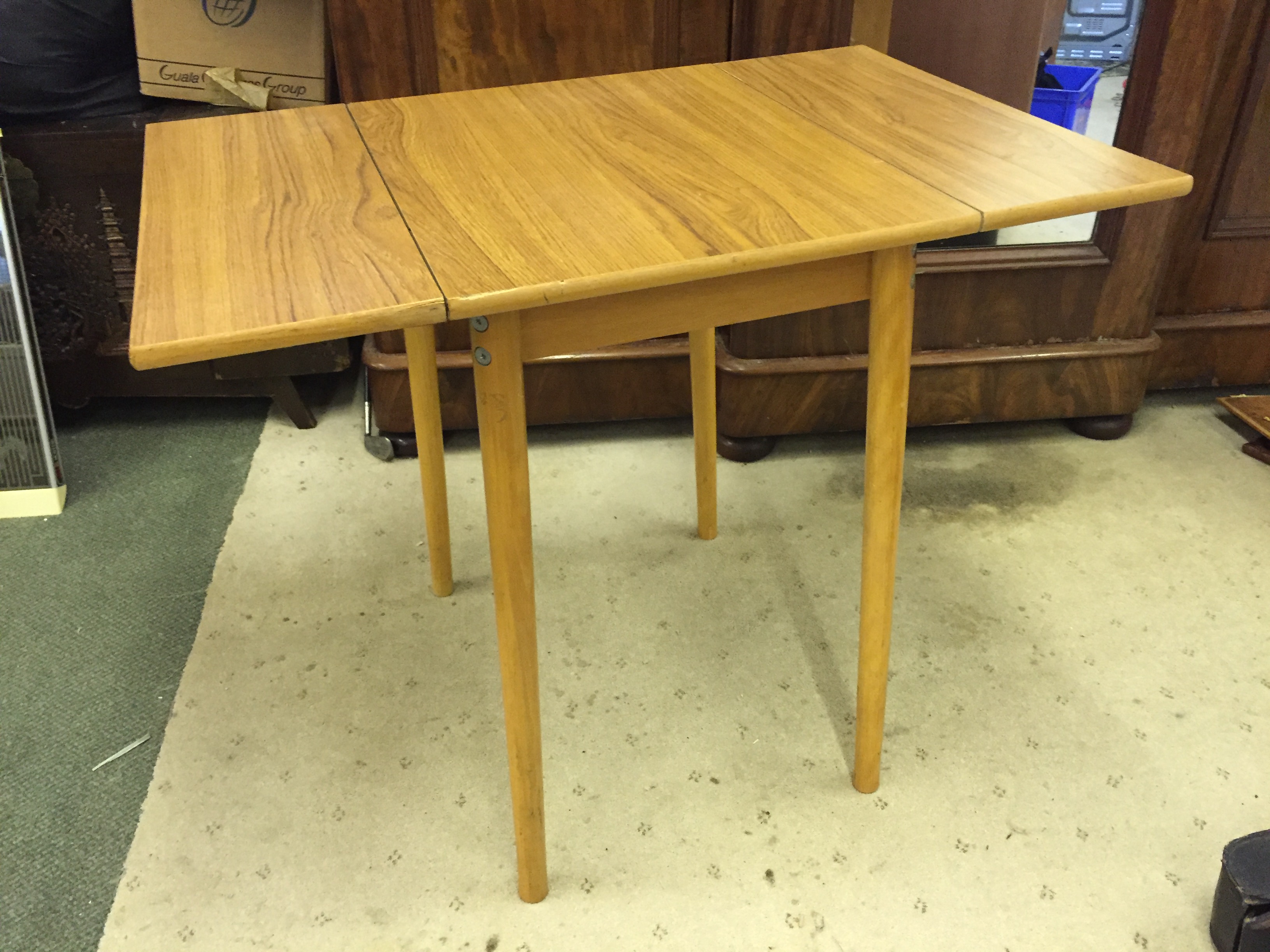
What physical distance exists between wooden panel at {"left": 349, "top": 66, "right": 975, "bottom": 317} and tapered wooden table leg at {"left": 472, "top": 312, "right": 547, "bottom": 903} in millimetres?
74

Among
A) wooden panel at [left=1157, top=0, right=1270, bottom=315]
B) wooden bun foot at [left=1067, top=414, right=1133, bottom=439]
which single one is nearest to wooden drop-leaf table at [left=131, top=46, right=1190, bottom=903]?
wooden panel at [left=1157, top=0, right=1270, bottom=315]

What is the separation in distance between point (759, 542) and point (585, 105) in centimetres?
69

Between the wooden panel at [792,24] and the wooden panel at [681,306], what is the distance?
2.21 feet

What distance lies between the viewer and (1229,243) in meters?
1.70

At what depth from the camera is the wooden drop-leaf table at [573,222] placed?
745mm

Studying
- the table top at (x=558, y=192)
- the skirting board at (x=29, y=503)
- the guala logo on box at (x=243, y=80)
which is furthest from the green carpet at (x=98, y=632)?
the table top at (x=558, y=192)

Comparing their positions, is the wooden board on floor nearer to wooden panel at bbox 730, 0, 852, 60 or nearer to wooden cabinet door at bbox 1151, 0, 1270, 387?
wooden cabinet door at bbox 1151, 0, 1270, 387

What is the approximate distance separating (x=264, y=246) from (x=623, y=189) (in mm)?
293

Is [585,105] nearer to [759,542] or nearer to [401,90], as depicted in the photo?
[401,90]

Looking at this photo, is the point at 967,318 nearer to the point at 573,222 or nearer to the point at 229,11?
the point at 573,222

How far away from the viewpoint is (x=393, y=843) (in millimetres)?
1107

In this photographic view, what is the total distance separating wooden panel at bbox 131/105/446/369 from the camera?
0.69 meters

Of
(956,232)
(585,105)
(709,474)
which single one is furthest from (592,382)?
(956,232)

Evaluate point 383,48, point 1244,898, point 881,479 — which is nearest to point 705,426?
point 881,479
